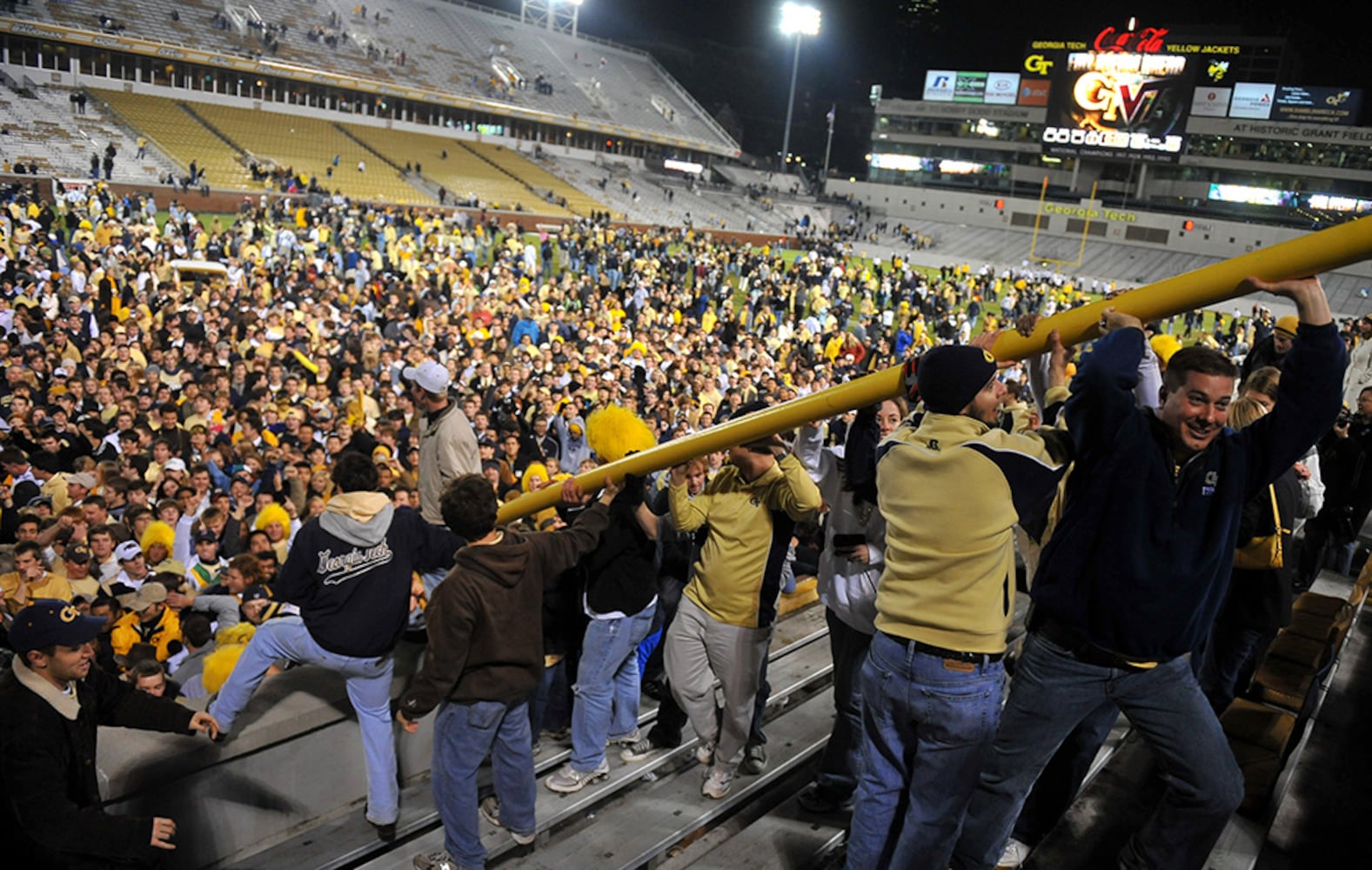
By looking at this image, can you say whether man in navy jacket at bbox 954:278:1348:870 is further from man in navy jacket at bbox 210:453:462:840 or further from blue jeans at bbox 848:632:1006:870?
man in navy jacket at bbox 210:453:462:840

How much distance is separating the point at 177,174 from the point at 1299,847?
1366 inches

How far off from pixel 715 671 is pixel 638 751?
653 millimetres

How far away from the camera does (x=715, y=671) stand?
3664 millimetres

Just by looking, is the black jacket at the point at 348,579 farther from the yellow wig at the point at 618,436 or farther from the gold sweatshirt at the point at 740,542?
the gold sweatshirt at the point at 740,542

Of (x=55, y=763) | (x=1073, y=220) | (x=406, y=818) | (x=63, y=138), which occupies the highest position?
(x=1073, y=220)

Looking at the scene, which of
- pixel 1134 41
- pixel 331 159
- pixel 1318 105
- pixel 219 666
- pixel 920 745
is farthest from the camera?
pixel 1318 105

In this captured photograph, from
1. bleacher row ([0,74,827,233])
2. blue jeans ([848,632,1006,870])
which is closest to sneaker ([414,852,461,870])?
blue jeans ([848,632,1006,870])

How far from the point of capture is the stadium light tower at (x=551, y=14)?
55.8m

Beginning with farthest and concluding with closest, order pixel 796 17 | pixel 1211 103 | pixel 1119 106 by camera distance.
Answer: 1. pixel 796 17
2. pixel 1211 103
3. pixel 1119 106

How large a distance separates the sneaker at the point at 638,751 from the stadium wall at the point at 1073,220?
49564 mm

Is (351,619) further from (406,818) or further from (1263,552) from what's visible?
(1263,552)

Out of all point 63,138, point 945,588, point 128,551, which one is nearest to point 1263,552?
point 945,588

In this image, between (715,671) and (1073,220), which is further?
(1073,220)

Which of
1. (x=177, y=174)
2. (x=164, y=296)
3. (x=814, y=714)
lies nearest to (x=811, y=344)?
(x=164, y=296)
